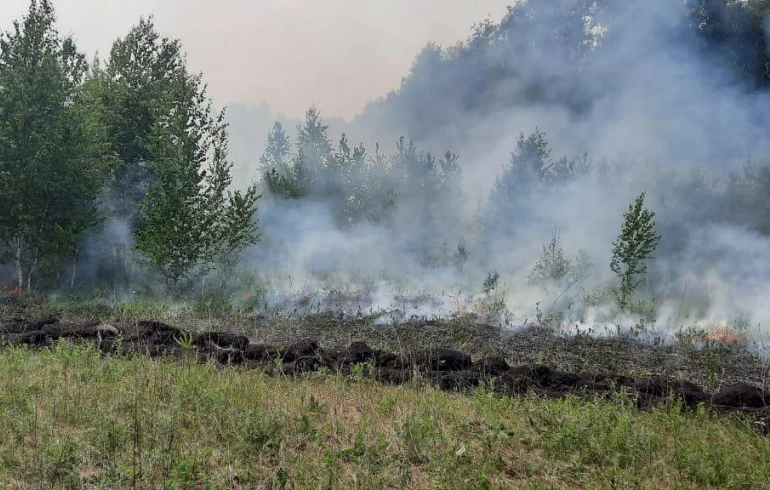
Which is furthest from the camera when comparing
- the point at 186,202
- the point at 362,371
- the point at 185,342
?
the point at 186,202

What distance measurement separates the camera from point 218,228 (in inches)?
768

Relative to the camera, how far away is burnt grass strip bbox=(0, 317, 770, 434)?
6.18m

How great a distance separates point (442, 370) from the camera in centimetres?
742

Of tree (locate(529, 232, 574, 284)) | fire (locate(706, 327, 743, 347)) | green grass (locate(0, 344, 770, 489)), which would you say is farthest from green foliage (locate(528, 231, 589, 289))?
green grass (locate(0, 344, 770, 489))

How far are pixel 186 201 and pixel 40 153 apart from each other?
5.48m

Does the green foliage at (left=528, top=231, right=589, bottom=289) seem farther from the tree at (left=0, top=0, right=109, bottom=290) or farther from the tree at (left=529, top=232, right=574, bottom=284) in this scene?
the tree at (left=0, top=0, right=109, bottom=290)

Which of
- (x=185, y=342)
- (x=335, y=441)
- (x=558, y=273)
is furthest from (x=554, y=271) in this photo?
(x=335, y=441)

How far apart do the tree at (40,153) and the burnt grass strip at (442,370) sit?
43.7ft

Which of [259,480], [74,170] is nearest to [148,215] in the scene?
[74,170]

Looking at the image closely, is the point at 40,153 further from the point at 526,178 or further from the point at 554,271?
the point at 526,178

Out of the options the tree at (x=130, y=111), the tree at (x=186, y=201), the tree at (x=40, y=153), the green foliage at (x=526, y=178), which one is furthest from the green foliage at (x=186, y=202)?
the green foliage at (x=526, y=178)

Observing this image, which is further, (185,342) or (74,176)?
(74,176)

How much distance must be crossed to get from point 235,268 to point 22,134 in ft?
32.3

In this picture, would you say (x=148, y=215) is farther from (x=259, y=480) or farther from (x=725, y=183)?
(x=725, y=183)
